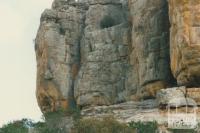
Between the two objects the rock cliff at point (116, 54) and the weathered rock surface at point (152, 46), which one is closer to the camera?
the rock cliff at point (116, 54)

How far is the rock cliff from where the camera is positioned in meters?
59.0

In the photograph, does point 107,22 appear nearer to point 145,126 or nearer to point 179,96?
point 179,96

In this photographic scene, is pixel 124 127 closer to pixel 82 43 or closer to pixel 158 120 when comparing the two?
pixel 158 120

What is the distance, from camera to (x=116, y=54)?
68250 mm

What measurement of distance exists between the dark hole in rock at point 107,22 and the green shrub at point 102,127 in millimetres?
16199

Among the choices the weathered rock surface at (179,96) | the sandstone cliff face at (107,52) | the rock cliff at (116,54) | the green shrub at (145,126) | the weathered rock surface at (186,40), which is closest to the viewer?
the green shrub at (145,126)

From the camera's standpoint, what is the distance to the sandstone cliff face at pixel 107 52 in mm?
62875

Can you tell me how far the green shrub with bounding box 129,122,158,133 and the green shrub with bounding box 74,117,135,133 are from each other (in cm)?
93

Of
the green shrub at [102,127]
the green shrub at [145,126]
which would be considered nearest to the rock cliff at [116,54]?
the green shrub at [145,126]

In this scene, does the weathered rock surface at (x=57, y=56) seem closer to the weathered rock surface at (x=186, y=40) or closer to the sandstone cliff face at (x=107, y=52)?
the sandstone cliff face at (x=107, y=52)

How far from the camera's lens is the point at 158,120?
5691 centimetres

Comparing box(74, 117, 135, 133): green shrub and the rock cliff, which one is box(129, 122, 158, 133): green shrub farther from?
the rock cliff

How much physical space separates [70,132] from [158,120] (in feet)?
16.0

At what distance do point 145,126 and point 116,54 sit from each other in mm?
13747
